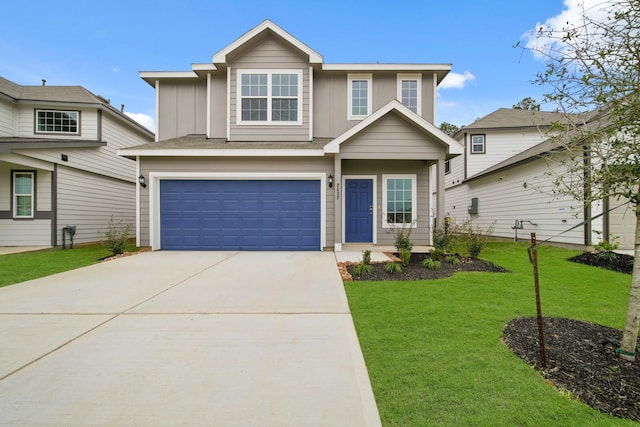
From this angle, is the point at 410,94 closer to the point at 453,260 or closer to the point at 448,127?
the point at 453,260

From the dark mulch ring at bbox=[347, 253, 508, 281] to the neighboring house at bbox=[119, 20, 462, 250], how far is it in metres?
2.12

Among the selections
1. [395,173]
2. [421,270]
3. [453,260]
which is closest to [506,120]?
[395,173]

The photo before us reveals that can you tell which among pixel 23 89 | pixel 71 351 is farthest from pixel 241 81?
pixel 23 89

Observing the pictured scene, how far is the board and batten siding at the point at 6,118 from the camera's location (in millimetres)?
11320

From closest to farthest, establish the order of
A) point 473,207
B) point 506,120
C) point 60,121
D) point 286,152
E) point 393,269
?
point 393,269 → point 286,152 → point 60,121 → point 473,207 → point 506,120

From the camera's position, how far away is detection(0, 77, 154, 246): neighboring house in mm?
10156

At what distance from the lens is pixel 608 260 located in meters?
6.89

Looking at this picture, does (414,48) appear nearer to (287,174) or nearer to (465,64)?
(465,64)

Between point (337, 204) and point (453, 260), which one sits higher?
point (337, 204)

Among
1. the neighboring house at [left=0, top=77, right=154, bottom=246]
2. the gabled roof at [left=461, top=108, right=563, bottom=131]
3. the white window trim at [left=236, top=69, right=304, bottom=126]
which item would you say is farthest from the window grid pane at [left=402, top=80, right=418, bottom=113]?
the neighboring house at [left=0, top=77, right=154, bottom=246]

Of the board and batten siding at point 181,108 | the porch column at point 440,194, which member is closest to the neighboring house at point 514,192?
the porch column at point 440,194

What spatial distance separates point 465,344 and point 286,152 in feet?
23.2

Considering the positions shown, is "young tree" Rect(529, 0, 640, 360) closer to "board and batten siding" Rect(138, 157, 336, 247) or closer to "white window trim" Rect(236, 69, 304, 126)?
"board and batten siding" Rect(138, 157, 336, 247)

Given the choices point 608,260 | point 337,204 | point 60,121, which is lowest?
point 608,260
